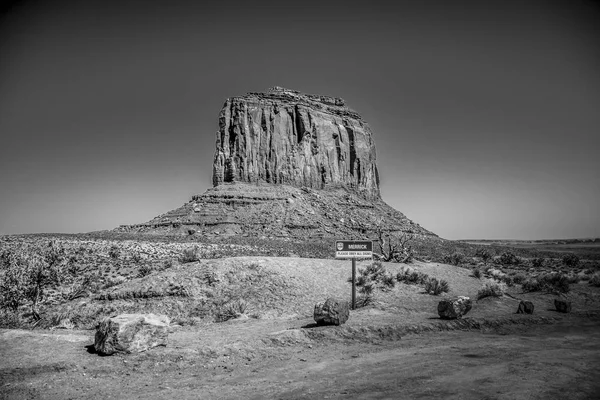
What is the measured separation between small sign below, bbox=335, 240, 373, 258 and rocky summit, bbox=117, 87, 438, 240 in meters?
45.7

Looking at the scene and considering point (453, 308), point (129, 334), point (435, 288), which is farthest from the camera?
point (435, 288)

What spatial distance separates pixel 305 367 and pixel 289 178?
7945 cm

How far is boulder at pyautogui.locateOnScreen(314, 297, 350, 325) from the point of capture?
9188 mm

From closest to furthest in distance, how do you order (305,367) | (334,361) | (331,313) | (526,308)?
(305,367)
(334,361)
(331,313)
(526,308)

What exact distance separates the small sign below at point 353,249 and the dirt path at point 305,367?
3.53 meters

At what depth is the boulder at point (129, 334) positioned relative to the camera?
704 cm

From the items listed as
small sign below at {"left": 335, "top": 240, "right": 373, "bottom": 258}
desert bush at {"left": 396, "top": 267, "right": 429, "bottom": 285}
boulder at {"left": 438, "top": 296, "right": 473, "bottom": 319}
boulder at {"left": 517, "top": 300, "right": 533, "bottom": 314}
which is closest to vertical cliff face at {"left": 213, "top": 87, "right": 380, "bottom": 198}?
desert bush at {"left": 396, "top": 267, "right": 429, "bottom": 285}

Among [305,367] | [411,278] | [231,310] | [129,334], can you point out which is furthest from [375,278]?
[129,334]

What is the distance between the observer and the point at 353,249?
11.9 m

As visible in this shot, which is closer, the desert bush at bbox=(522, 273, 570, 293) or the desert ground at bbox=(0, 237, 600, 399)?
the desert ground at bbox=(0, 237, 600, 399)

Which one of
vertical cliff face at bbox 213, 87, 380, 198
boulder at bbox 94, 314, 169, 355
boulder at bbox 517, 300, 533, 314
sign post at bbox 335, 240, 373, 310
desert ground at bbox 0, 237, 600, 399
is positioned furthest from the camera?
vertical cliff face at bbox 213, 87, 380, 198

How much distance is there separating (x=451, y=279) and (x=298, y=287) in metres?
9.27

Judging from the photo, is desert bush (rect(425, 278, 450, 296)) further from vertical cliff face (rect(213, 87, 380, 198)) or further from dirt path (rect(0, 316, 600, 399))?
vertical cliff face (rect(213, 87, 380, 198))

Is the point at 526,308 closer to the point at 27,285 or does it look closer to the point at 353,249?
the point at 353,249
